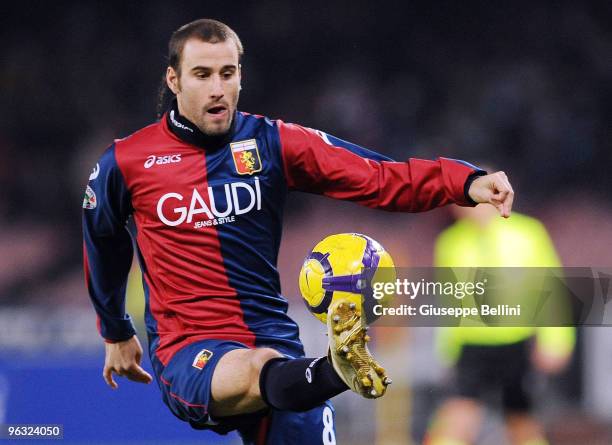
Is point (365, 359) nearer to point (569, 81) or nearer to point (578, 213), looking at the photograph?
point (578, 213)

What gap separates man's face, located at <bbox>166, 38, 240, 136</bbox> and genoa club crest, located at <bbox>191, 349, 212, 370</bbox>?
0.75 meters

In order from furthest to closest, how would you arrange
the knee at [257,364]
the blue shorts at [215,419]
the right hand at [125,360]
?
the right hand at [125,360], the blue shorts at [215,419], the knee at [257,364]

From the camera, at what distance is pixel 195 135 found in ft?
12.0

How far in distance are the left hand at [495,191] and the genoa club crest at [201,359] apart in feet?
3.27

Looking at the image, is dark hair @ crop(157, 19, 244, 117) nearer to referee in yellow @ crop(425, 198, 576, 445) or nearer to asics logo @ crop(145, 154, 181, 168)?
asics logo @ crop(145, 154, 181, 168)

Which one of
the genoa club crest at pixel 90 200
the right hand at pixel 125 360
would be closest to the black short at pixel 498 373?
the right hand at pixel 125 360

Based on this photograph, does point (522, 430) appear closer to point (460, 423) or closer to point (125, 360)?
point (460, 423)

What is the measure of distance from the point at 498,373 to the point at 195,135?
113 inches

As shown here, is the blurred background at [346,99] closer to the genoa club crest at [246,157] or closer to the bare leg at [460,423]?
the bare leg at [460,423]

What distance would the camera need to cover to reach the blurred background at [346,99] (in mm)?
7961

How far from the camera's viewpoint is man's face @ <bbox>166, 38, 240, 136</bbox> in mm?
3574

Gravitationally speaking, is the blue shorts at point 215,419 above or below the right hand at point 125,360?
below

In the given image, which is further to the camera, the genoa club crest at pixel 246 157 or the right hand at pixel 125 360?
the right hand at pixel 125 360

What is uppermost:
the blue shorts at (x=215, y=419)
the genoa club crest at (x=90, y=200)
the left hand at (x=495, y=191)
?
the genoa club crest at (x=90, y=200)
